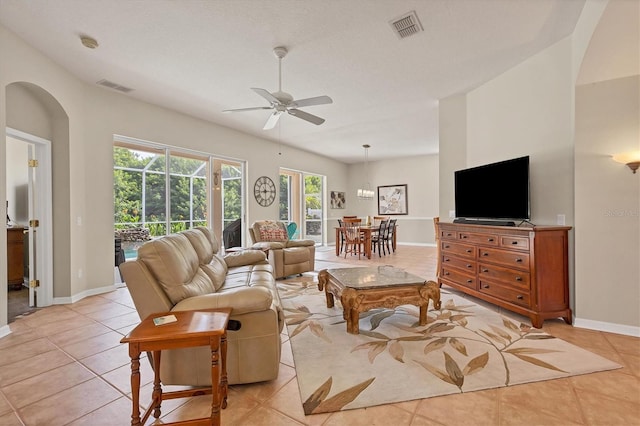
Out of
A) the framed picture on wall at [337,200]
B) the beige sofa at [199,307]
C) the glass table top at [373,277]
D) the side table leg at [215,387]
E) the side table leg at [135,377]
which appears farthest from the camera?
the framed picture on wall at [337,200]

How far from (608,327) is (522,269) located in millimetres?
840

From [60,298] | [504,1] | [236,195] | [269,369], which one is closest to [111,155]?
[60,298]

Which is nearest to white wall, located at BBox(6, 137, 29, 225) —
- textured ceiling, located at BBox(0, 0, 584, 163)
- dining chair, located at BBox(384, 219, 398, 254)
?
textured ceiling, located at BBox(0, 0, 584, 163)

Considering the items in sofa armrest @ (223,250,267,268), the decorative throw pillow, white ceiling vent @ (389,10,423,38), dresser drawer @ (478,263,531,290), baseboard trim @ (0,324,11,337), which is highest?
white ceiling vent @ (389,10,423,38)

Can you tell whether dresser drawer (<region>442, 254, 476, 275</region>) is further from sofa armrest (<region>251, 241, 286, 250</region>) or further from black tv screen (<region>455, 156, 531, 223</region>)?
sofa armrest (<region>251, 241, 286, 250</region>)

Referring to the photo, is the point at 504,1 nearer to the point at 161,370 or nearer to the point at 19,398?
the point at 161,370

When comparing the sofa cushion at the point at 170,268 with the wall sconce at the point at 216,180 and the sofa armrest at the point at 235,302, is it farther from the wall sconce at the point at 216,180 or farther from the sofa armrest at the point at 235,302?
the wall sconce at the point at 216,180

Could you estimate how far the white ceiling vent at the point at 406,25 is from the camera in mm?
2758

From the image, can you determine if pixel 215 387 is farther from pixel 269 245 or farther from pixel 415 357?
pixel 269 245

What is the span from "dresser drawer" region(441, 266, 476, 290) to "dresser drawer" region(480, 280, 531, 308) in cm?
16

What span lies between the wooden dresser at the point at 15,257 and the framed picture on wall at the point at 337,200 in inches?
295

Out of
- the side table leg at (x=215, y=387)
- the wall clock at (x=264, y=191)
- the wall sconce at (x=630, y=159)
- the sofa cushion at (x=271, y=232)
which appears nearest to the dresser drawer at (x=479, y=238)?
the wall sconce at (x=630, y=159)

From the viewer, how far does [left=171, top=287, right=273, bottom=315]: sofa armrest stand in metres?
1.84

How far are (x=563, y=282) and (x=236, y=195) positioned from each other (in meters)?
5.82
